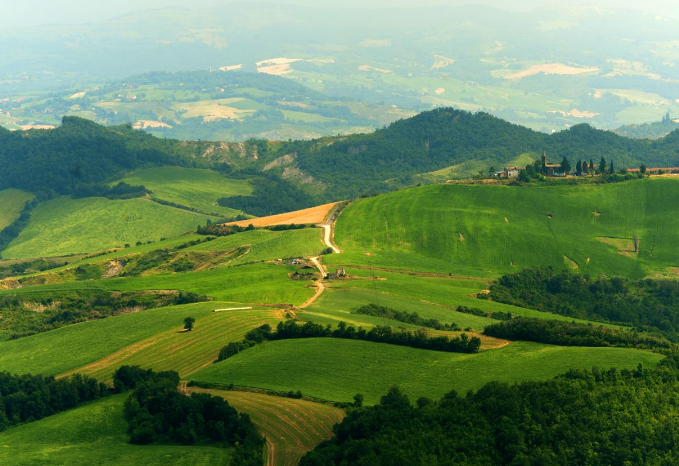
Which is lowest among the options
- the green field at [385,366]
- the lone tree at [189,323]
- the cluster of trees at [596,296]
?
the cluster of trees at [596,296]

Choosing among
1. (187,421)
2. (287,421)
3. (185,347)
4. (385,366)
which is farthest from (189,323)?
(287,421)

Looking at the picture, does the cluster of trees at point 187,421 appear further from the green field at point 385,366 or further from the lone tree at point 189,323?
the lone tree at point 189,323

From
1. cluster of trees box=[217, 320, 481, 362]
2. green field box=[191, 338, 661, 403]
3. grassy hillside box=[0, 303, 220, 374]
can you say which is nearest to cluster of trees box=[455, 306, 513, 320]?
cluster of trees box=[217, 320, 481, 362]

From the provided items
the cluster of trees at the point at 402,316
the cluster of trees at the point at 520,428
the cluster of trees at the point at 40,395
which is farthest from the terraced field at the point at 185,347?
the cluster of trees at the point at 520,428

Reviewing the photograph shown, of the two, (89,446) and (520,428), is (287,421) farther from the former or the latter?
(520,428)

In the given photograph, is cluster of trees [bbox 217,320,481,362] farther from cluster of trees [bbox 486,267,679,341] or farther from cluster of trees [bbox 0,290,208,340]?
cluster of trees [bbox 486,267,679,341]

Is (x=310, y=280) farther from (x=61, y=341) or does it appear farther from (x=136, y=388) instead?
Answer: (x=136, y=388)
